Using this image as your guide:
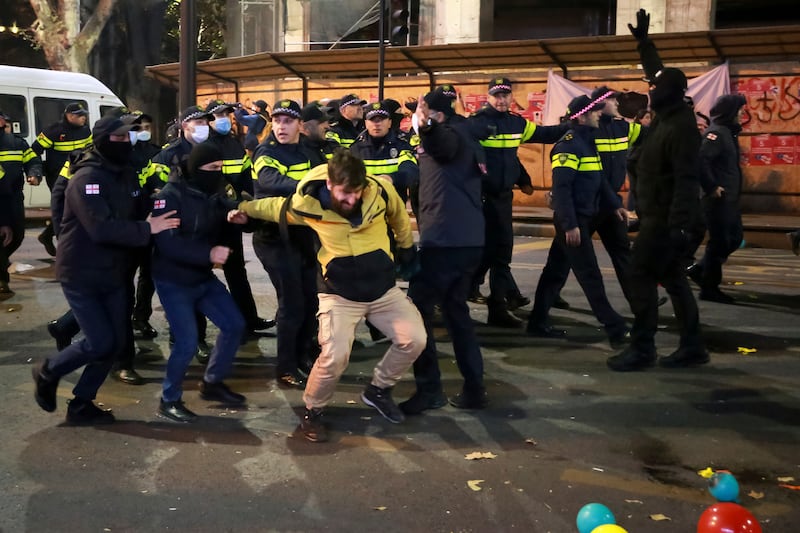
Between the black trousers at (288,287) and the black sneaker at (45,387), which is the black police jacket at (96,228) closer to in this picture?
the black sneaker at (45,387)

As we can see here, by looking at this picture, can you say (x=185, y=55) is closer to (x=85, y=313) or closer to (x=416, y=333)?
(x=85, y=313)

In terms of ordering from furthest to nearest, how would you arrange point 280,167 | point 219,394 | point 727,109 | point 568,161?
point 727,109 < point 568,161 < point 280,167 < point 219,394

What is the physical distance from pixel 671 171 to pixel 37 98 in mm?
14137

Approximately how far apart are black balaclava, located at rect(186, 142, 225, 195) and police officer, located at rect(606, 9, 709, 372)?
9.82 feet

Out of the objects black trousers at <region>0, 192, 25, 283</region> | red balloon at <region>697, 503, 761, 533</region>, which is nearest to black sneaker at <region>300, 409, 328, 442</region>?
red balloon at <region>697, 503, 761, 533</region>

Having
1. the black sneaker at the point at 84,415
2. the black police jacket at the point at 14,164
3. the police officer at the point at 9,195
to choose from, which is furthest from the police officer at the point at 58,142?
the black sneaker at the point at 84,415

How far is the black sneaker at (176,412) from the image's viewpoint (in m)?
5.83

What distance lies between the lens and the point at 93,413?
5.80m

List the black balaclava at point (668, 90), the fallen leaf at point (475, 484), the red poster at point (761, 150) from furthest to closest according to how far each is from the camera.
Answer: the red poster at point (761, 150), the black balaclava at point (668, 90), the fallen leaf at point (475, 484)

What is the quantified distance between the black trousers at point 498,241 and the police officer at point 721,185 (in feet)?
7.16

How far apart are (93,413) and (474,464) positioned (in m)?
2.30

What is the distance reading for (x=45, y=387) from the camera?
5770 mm

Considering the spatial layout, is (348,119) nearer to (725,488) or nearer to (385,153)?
(385,153)

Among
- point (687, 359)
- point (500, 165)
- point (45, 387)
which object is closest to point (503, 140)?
point (500, 165)
